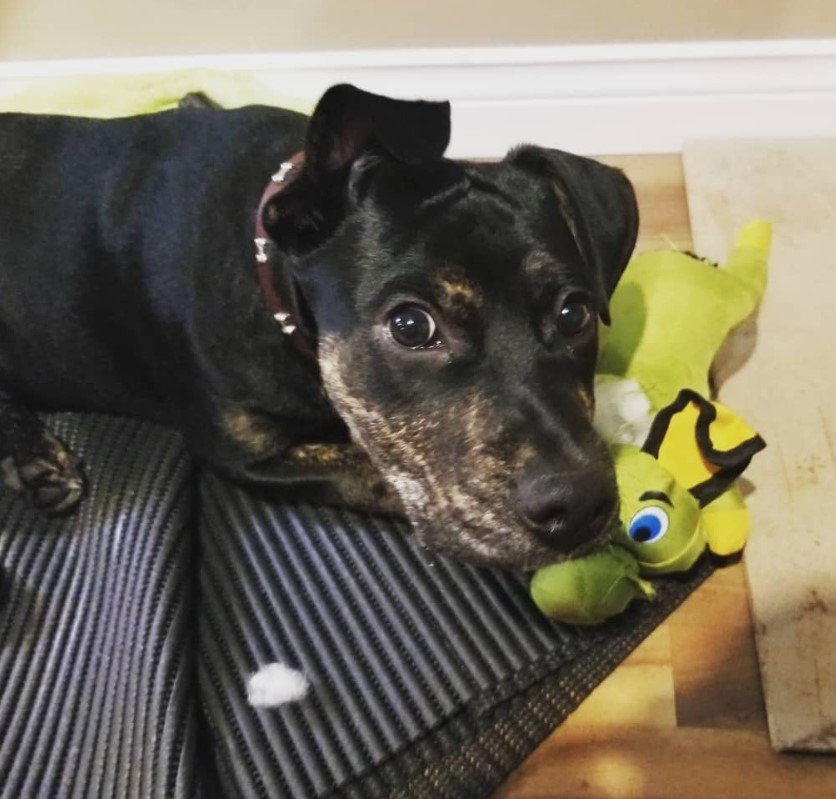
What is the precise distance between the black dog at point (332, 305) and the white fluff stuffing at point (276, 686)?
14.8 inches

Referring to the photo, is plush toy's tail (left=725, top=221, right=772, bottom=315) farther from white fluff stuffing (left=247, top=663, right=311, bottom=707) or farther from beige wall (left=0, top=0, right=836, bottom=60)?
white fluff stuffing (left=247, top=663, right=311, bottom=707)

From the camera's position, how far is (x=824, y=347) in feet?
7.84

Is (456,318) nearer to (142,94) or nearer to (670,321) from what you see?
(670,321)

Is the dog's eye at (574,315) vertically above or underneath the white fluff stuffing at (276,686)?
above

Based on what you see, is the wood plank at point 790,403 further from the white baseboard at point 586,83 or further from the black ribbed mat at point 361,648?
the black ribbed mat at point 361,648

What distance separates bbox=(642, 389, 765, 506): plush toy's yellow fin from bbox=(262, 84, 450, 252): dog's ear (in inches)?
28.7

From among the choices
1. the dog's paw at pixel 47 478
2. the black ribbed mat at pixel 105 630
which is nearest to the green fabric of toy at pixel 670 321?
the black ribbed mat at pixel 105 630

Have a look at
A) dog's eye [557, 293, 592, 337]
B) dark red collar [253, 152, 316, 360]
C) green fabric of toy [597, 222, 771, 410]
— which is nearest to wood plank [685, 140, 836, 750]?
green fabric of toy [597, 222, 771, 410]

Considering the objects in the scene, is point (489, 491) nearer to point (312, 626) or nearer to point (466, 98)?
point (312, 626)

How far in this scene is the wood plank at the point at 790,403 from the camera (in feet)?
6.28

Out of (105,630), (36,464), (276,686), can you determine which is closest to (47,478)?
(36,464)

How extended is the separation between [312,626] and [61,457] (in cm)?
71

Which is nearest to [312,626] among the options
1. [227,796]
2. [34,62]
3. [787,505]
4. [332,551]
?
[332,551]

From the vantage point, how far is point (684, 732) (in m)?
1.89
